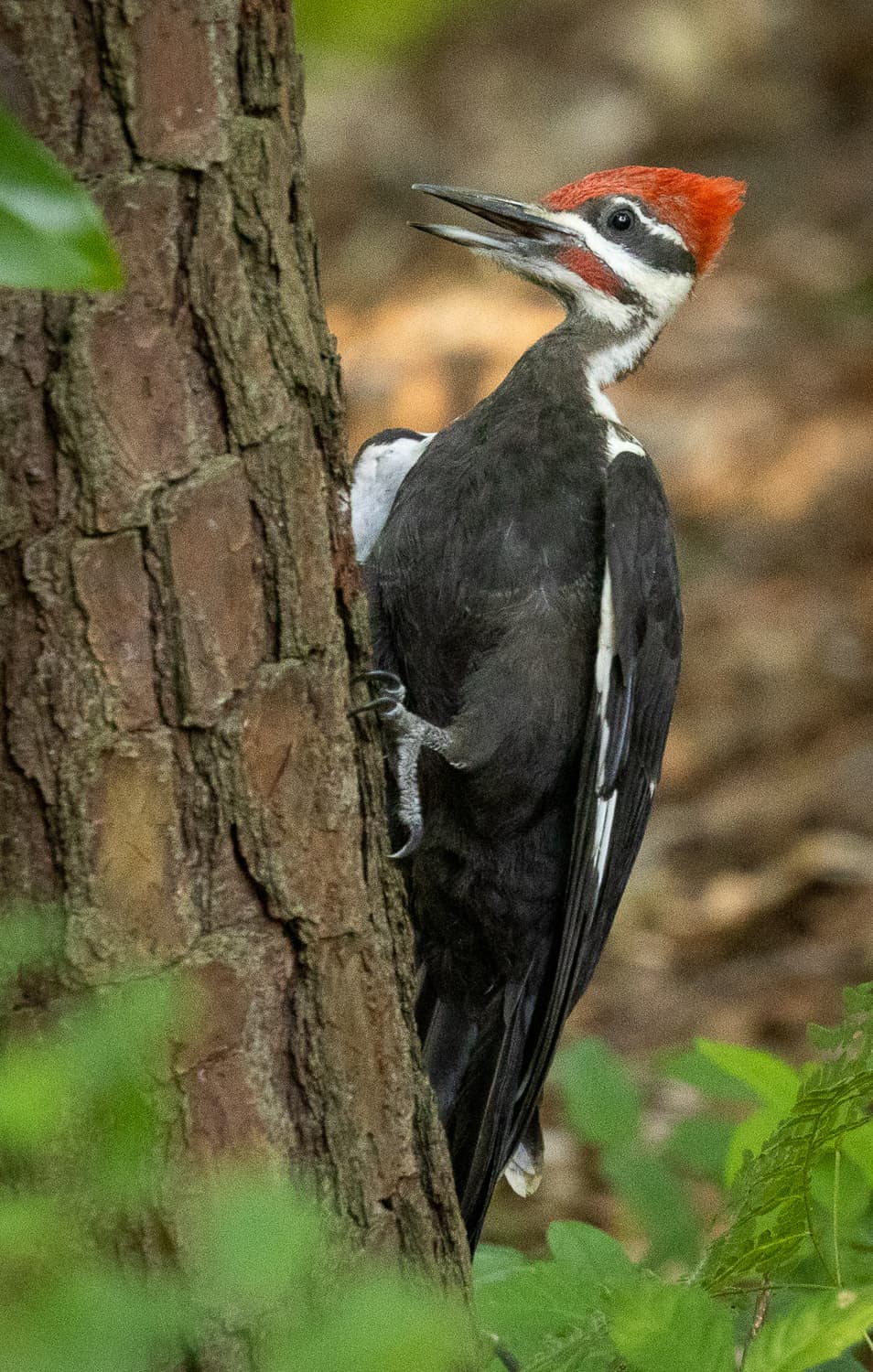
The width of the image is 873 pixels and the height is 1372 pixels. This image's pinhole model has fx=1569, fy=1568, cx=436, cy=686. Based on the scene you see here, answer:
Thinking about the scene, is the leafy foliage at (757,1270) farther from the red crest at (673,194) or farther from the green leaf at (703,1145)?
the red crest at (673,194)

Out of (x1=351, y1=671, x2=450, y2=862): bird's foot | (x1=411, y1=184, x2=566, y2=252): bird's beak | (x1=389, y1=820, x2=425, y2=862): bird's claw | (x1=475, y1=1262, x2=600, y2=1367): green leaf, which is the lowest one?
(x1=475, y1=1262, x2=600, y2=1367): green leaf

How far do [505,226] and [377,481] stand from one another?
56cm

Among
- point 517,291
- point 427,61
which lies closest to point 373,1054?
point 517,291

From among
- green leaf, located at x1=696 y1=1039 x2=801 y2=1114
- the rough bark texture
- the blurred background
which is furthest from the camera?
the blurred background

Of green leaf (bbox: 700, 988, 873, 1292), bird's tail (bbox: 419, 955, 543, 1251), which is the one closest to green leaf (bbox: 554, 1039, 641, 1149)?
bird's tail (bbox: 419, 955, 543, 1251)

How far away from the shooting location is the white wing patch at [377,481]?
8.80 feet

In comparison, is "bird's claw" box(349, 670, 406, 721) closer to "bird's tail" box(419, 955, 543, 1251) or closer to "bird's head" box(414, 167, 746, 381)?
"bird's tail" box(419, 955, 543, 1251)

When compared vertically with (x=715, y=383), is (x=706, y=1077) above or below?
below

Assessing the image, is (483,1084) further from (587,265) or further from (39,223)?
(39,223)

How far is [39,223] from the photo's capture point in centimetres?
80

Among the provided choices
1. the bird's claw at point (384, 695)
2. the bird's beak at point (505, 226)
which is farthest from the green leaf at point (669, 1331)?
the bird's beak at point (505, 226)

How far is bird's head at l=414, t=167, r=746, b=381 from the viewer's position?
2.82m

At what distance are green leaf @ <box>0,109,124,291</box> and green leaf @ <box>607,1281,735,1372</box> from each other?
2.49 feet

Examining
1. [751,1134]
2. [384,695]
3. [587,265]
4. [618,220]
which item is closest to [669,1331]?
[751,1134]
